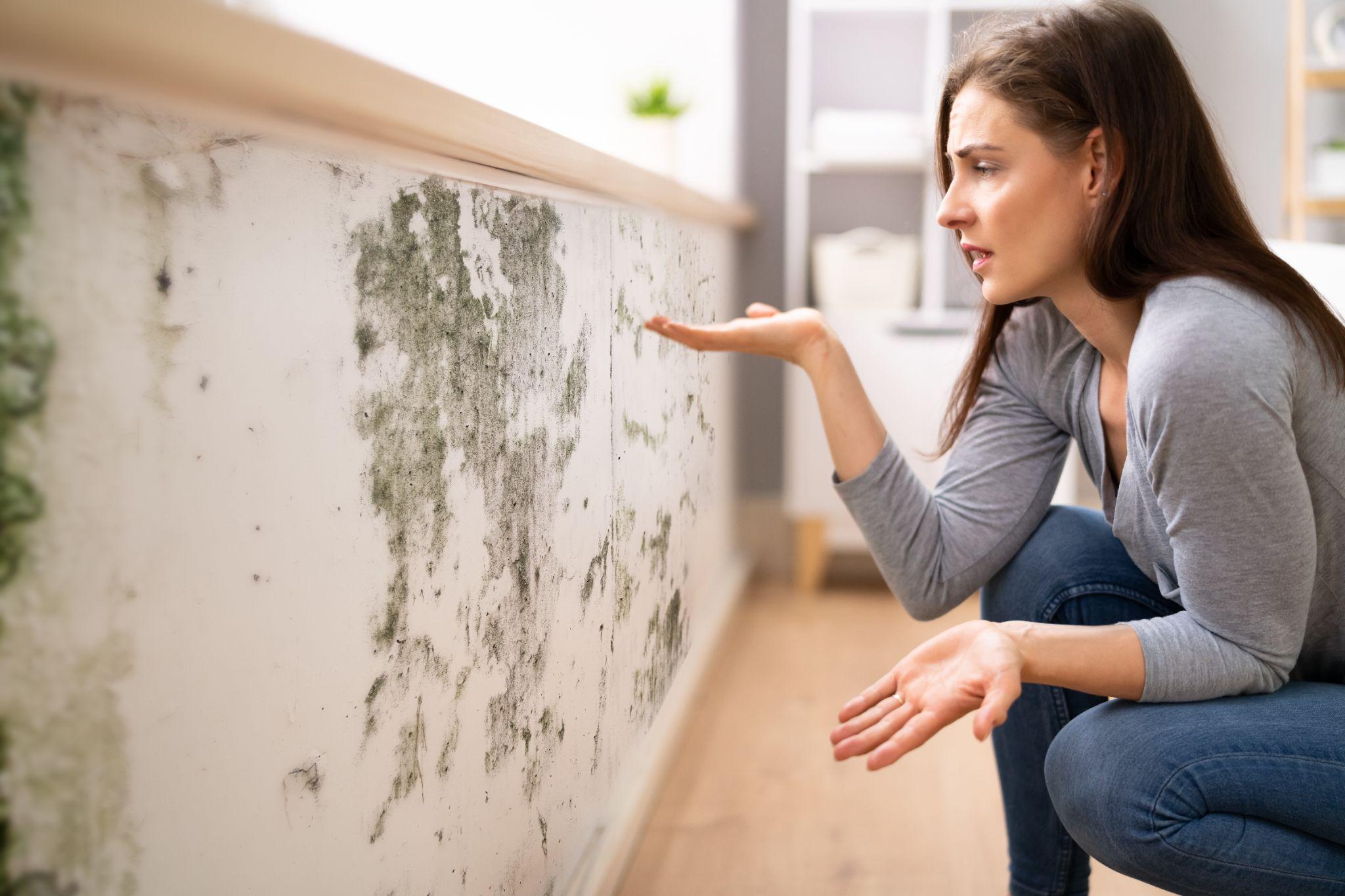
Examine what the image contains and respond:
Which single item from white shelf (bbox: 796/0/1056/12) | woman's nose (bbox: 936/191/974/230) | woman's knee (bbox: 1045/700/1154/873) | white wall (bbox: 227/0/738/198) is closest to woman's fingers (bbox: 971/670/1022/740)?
woman's knee (bbox: 1045/700/1154/873)

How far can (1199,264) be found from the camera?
0.95 meters

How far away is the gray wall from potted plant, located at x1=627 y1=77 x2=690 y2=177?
599mm

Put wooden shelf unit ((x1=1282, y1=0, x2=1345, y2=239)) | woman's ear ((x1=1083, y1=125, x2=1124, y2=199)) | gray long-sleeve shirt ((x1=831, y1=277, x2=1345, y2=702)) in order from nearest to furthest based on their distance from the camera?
1. gray long-sleeve shirt ((x1=831, y1=277, x2=1345, y2=702))
2. woman's ear ((x1=1083, y1=125, x2=1124, y2=199))
3. wooden shelf unit ((x1=1282, y1=0, x2=1345, y2=239))

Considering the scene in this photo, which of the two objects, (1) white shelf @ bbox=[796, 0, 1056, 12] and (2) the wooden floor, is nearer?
(2) the wooden floor

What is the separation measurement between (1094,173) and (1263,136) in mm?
2404

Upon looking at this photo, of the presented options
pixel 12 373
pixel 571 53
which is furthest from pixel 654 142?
pixel 12 373

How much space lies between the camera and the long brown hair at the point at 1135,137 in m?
0.97

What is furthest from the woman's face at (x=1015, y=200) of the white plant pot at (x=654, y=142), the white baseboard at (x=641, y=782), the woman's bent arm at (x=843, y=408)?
the white plant pot at (x=654, y=142)

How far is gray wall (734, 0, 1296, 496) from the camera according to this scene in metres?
2.96

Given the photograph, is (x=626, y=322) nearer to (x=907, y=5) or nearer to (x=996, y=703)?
(x=996, y=703)

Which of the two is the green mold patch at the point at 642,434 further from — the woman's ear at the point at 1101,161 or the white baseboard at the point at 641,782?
A: the woman's ear at the point at 1101,161

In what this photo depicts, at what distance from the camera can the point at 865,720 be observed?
0.88m

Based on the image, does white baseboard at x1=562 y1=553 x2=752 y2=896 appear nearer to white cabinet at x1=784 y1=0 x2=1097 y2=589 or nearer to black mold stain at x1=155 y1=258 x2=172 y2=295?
white cabinet at x1=784 y1=0 x2=1097 y2=589

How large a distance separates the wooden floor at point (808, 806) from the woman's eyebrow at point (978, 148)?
0.82 m
